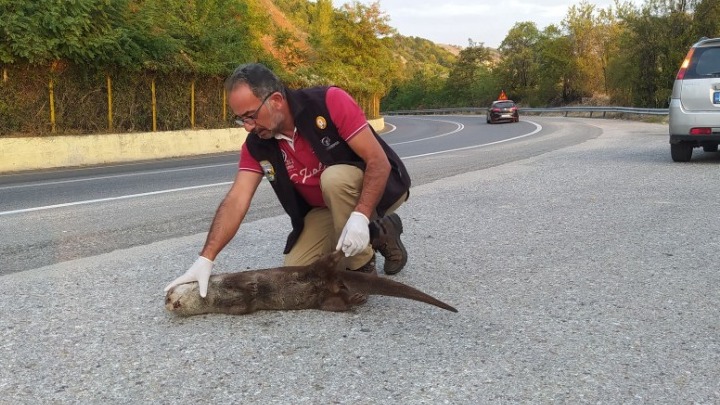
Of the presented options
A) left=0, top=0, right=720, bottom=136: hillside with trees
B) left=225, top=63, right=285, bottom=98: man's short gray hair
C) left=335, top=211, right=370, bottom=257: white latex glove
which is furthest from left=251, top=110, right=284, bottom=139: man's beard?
left=0, top=0, right=720, bottom=136: hillside with trees

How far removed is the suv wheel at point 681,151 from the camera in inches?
371

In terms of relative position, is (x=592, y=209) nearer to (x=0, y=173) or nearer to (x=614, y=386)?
(x=614, y=386)

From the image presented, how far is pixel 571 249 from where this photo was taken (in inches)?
183

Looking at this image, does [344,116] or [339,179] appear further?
[339,179]

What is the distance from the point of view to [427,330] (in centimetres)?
307

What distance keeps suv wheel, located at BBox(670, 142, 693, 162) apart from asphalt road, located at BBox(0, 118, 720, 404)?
4.51 metres

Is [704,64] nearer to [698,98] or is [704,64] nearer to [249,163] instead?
[698,98]

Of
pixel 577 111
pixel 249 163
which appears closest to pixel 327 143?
pixel 249 163

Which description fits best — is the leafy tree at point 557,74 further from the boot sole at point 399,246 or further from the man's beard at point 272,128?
the man's beard at point 272,128

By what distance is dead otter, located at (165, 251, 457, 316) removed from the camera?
3.24 m

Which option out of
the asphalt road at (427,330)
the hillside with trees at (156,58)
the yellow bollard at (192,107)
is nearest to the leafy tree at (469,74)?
the hillside with trees at (156,58)

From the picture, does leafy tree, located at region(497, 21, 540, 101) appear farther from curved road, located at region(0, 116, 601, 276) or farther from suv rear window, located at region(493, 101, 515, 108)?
curved road, located at region(0, 116, 601, 276)

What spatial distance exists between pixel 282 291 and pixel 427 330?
0.79 m

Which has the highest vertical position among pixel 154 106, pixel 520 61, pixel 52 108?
pixel 520 61
